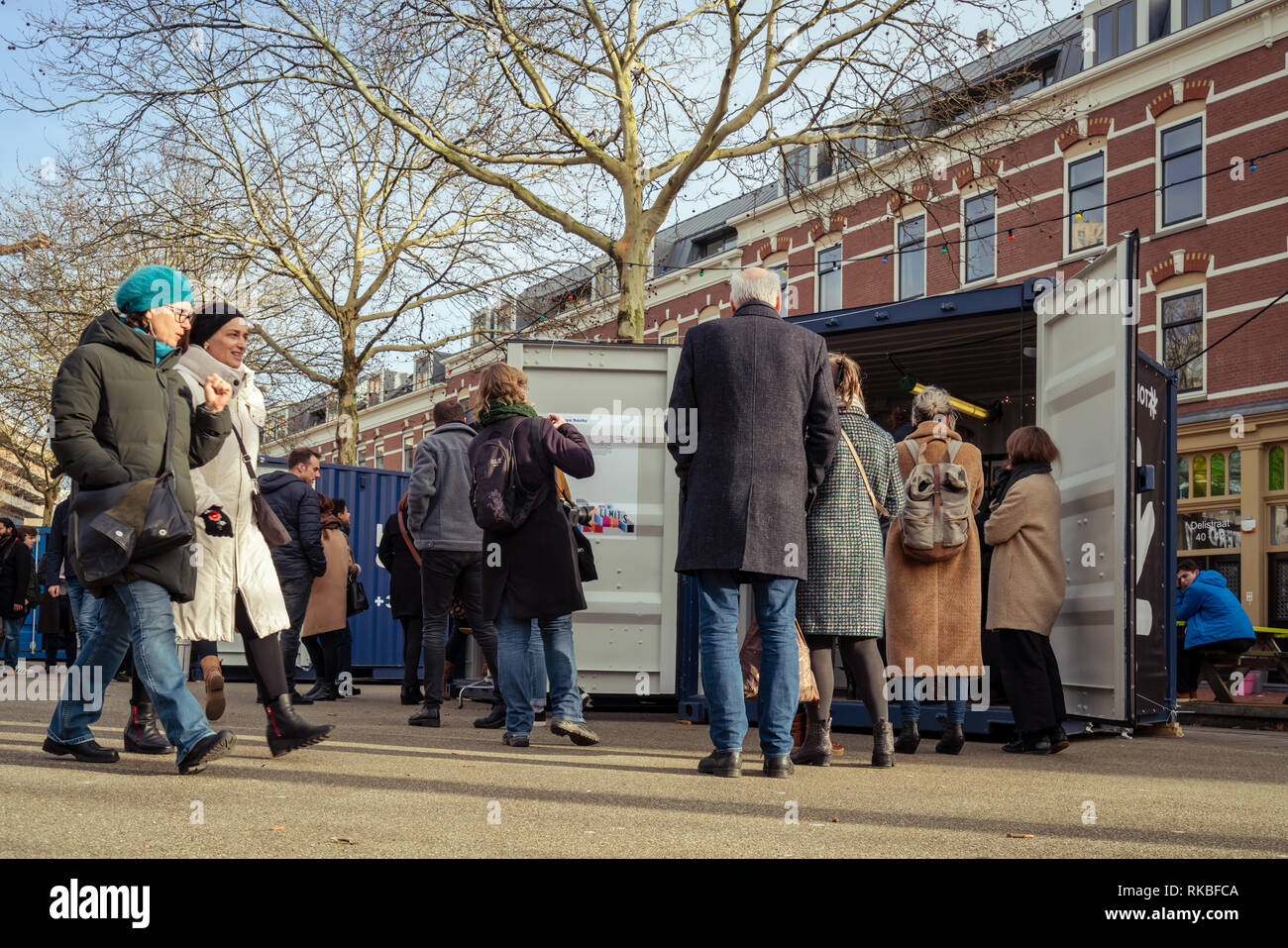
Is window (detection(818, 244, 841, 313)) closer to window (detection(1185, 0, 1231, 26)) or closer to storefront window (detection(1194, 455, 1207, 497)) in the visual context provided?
window (detection(1185, 0, 1231, 26))

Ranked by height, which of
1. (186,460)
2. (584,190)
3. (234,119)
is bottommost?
(186,460)

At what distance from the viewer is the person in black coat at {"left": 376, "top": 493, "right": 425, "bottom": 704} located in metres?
10.7

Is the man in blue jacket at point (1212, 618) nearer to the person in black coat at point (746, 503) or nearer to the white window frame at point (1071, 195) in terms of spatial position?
the person in black coat at point (746, 503)

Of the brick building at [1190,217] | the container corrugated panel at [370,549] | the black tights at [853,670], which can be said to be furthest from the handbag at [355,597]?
the brick building at [1190,217]

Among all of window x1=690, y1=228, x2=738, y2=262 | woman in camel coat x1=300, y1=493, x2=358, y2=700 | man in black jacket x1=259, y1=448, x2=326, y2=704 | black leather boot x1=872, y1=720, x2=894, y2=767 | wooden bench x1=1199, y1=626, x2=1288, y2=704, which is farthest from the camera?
window x1=690, y1=228, x2=738, y2=262

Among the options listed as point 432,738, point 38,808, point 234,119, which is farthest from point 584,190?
point 38,808

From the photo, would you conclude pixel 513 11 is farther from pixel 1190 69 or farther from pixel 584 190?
pixel 1190 69

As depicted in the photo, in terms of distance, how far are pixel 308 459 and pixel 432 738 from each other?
3603 millimetres

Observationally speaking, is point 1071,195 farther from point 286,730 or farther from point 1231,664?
point 286,730

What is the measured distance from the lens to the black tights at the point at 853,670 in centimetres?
625

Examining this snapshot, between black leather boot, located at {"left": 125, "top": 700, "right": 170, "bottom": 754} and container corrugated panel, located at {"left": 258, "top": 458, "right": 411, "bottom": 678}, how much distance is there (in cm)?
993

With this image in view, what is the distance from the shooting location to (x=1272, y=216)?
2253 centimetres

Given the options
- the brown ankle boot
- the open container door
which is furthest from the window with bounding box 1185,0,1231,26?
the brown ankle boot
